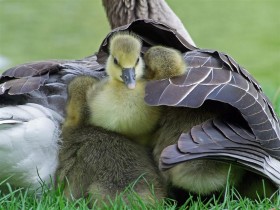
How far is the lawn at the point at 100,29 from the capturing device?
1041 cm

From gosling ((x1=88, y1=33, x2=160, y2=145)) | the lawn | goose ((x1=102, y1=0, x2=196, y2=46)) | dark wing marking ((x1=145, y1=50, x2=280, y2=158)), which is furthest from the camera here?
the lawn

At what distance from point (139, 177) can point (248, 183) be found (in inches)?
21.0

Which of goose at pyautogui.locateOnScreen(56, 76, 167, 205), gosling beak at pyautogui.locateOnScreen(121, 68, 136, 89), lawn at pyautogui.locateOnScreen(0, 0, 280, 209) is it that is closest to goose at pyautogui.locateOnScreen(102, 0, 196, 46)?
goose at pyautogui.locateOnScreen(56, 76, 167, 205)

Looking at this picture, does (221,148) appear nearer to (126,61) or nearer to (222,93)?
(222,93)

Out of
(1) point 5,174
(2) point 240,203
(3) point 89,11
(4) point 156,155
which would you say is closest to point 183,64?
(4) point 156,155

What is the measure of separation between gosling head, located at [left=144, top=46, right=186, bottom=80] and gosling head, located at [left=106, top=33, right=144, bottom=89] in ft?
0.19

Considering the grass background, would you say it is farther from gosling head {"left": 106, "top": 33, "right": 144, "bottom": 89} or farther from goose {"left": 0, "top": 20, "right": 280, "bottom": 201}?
gosling head {"left": 106, "top": 33, "right": 144, "bottom": 89}

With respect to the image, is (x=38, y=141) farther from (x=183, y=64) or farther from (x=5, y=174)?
(x=183, y=64)

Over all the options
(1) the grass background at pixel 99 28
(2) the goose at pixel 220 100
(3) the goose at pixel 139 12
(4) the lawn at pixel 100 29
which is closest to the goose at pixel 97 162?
(2) the goose at pixel 220 100

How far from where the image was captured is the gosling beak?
330cm

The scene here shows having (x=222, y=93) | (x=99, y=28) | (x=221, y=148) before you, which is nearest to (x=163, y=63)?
(x=222, y=93)

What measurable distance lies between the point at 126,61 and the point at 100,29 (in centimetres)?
852

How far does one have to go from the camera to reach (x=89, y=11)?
12.7 meters

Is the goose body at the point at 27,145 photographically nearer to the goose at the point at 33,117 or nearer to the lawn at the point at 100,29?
the goose at the point at 33,117
